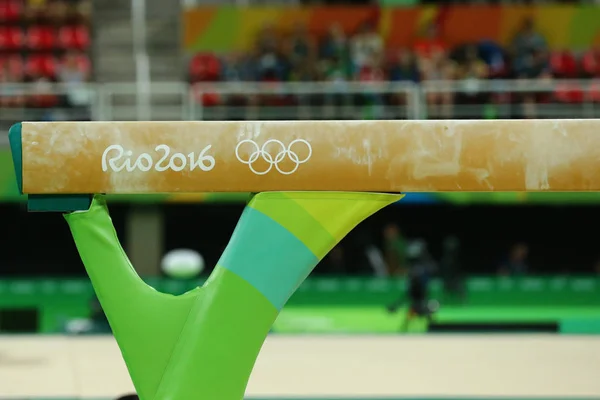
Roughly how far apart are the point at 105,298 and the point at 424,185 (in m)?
1.36

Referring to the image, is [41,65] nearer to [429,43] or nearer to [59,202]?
[429,43]

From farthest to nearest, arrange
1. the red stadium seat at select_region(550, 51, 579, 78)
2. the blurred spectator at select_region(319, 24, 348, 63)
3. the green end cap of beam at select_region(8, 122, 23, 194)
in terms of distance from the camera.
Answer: the blurred spectator at select_region(319, 24, 348, 63) < the red stadium seat at select_region(550, 51, 579, 78) < the green end cap of beam at select_region(8, 122, 23, 194)

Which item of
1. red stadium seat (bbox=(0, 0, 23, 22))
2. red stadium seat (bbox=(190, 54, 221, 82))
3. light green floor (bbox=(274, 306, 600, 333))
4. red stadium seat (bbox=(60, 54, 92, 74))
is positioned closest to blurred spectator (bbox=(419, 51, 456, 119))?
light green floor (bbox=(274, 306, 600, 333))

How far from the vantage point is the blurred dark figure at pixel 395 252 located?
32.9ft

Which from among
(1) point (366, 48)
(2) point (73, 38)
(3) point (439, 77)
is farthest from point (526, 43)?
(2) point (73, 38)

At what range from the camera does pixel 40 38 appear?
11.4m

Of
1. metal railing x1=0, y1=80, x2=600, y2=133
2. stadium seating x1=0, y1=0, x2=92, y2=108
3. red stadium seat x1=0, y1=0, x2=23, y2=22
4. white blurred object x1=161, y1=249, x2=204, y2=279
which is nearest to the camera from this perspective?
white blurred object x1=161, y1=249, x2=204, y2=279

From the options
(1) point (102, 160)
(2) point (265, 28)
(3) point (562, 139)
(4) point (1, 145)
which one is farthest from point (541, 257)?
(1) point (102, 160)

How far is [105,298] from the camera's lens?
3.34 m

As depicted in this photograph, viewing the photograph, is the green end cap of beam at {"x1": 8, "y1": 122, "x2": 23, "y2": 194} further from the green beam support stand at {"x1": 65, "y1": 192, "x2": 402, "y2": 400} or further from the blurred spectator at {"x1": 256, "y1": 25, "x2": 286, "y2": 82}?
the blurred spectator at {"x1": 256, "y1": 25, "x2": 286, "y2": 82}

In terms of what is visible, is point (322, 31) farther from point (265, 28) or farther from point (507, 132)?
point (507, 132)

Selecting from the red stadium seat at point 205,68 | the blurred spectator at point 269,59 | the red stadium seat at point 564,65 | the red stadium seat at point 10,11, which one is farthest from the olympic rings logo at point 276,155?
the red stadium seat at point 10,11

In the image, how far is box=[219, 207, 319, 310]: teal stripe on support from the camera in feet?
10.9

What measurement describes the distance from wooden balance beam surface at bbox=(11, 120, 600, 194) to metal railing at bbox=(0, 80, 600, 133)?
19.6 feet
